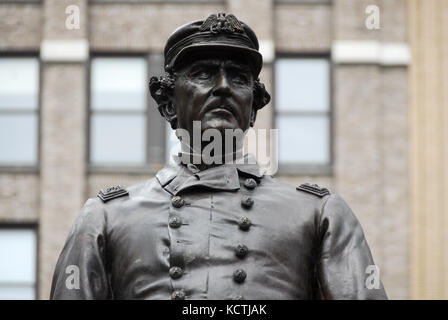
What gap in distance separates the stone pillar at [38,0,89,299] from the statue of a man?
19169 mm

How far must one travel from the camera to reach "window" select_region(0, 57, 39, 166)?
2562 centimetres

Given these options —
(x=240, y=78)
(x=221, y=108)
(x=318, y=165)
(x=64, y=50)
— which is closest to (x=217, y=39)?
(x=240, y=78)

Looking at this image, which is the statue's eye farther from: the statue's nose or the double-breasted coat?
the double-breasted coat

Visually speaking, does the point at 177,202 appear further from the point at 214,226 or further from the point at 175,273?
the point at 175,273

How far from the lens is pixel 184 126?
5.89 m

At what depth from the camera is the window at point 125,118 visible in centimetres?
2522

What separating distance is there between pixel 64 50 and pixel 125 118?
5.70ft

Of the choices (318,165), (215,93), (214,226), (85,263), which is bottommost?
(85,263)

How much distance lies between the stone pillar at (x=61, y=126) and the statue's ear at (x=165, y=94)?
18986 millimetres

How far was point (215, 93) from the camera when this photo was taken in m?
5.74

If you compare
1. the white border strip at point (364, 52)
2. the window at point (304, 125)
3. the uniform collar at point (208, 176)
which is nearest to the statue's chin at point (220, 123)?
the uniform collar at point (208, 176)

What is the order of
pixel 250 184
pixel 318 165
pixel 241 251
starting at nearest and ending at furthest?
pixel 241 251 → pixel 250 184 → pixel 318 165

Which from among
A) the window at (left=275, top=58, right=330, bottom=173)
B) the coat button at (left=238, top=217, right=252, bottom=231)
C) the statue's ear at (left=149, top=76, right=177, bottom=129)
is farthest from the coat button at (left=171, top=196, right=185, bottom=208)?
the window at (left=275, top=58, right=330, bottom=173)
